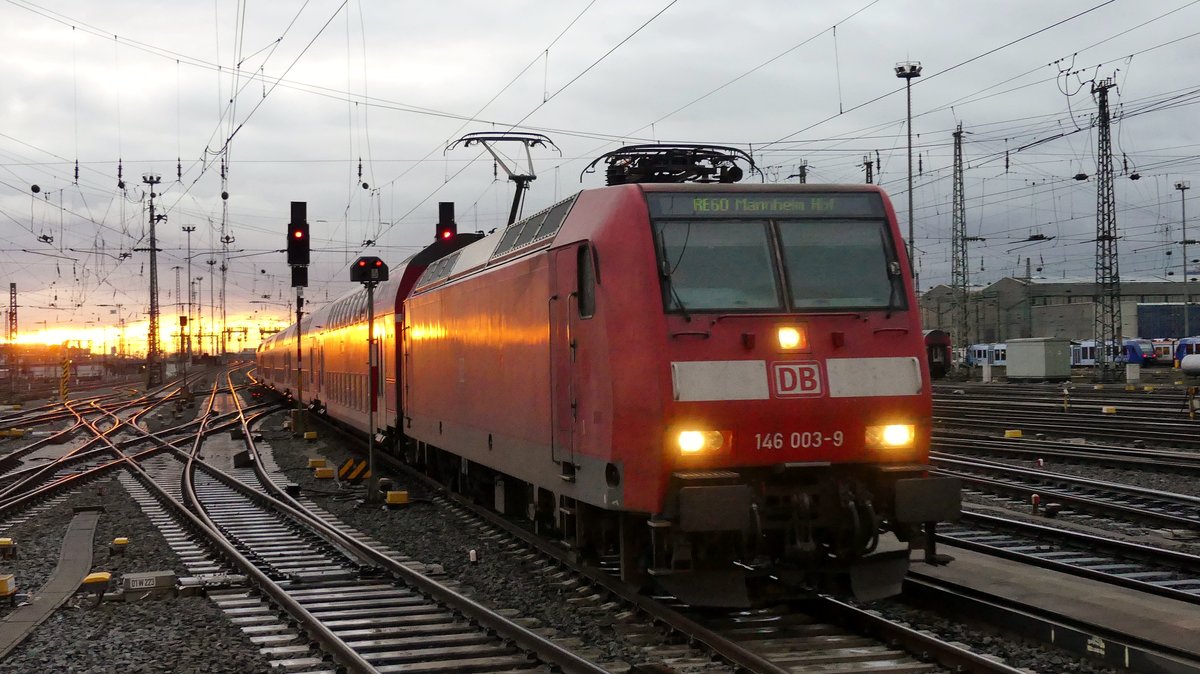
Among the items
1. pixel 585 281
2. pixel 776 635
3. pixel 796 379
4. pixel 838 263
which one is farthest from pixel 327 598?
pixel 838 263

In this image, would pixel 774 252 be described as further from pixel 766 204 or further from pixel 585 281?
pixel 585 281

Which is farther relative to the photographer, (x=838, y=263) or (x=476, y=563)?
(x=476, y=563)

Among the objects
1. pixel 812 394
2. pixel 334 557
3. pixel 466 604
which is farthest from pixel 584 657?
pixel 334 557

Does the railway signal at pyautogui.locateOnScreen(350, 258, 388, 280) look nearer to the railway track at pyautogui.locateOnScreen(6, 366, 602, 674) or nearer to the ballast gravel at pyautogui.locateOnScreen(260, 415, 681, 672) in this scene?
the ballast gravel at pyautogui.locateOnScreen(260, 415, 681, 672)

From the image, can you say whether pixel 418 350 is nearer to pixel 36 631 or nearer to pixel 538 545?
pixel 538 545

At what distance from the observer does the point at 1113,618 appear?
8.23 metres

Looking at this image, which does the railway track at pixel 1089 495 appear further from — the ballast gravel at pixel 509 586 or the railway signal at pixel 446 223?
the railway signal at pixel 446 223

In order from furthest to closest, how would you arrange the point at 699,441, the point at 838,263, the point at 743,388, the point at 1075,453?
the point at 1075,453 < the point at 838,263 < the point at 743,388 < the point at 699,441

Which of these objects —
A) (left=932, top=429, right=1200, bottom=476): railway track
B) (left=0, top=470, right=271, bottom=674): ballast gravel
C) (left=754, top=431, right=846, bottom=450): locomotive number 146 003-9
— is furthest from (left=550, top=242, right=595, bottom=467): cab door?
(left=932, top=429, right=1200, bottom=476): railway track

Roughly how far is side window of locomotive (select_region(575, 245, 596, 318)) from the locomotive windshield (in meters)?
0.69

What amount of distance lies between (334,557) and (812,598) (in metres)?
5.81

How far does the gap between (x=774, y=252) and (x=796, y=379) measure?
103 cm

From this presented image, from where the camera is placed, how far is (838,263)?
8.91 metres

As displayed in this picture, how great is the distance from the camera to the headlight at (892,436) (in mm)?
8523
